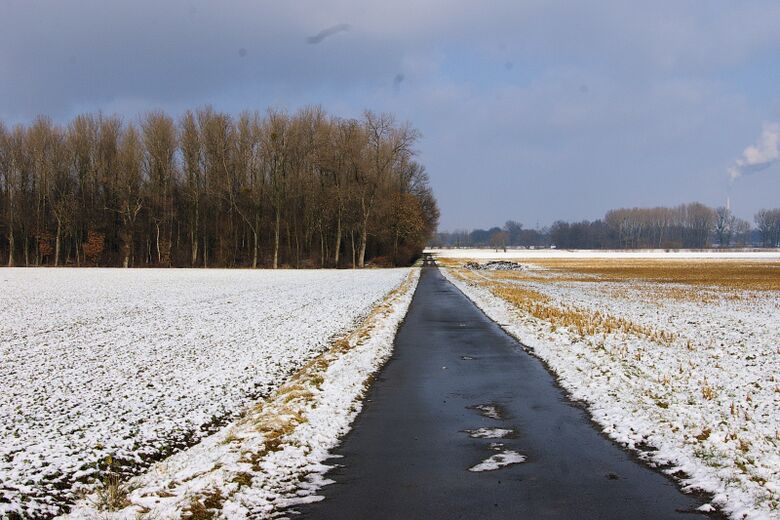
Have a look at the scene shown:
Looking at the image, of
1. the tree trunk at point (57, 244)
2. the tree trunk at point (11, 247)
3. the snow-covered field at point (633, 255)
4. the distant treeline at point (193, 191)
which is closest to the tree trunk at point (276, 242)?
the distant treeline at point (193, 191)

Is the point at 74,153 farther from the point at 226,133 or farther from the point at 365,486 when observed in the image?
the point at 365,486

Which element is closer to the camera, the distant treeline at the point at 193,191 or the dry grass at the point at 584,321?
the dry grass at the point at 584,321

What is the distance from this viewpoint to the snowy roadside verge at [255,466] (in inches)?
202

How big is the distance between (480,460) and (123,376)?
7.52m

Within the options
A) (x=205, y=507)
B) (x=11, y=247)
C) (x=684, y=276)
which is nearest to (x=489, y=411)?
(x=205, y=507)

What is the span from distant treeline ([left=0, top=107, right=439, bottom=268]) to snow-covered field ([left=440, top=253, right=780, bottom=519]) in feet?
175

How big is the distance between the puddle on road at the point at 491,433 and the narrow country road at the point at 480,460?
9cm

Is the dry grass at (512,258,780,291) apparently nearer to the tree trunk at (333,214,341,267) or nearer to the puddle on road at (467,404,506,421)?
the tree trunk at (333,214,341,267)

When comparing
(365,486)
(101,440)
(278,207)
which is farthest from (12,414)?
(278,207)

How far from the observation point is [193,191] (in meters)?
73.2

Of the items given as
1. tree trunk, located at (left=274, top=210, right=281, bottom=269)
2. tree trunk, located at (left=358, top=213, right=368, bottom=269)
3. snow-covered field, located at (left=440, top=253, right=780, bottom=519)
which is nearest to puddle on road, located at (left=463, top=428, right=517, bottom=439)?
snow-covered field, located at (left=440, top=253, right=780, bottom=519)

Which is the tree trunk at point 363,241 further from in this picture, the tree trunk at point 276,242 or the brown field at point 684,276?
the brown field at point 684,276

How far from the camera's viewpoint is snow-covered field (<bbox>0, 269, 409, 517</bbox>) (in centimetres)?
636

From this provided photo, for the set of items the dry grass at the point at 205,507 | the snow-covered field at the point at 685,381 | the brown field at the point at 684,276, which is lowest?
the dry grass at the point at 205,507
